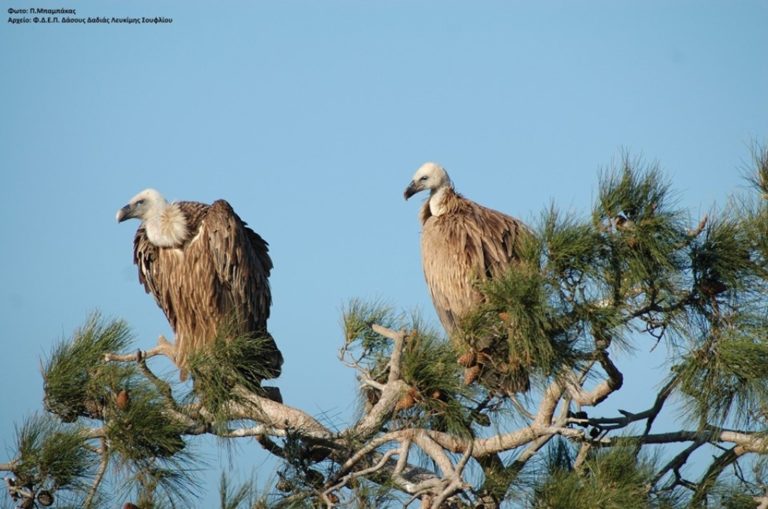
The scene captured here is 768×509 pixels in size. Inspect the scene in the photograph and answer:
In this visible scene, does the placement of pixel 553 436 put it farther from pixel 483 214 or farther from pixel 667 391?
pixel 483 214

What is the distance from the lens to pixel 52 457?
4.87 m

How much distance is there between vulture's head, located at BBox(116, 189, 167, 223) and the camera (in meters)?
7.56

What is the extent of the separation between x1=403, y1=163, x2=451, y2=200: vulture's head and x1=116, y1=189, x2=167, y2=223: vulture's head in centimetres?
171

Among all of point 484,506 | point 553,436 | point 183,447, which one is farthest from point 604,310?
point 183,447

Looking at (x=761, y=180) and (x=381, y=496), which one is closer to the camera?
(x=381, y=496)

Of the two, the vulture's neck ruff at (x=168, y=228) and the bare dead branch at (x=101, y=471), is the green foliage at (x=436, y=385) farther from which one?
the vulture's neck ruff at (x=168, y=228)

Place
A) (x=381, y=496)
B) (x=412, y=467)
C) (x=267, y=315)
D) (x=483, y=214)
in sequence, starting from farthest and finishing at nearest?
(x=267, y=315) → (x=483, y=214) → (x=412, y=467) → (x=381, y=496)

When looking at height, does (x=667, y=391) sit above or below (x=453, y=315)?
below

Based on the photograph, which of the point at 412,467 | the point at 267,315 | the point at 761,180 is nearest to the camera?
the point at 412,467

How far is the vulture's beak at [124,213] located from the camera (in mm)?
7633

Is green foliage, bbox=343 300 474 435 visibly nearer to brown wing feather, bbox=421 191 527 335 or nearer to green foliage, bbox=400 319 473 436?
green foliage, bbox=400 319 473 436

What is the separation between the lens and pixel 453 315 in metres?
7.25

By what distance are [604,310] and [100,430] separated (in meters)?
2.31

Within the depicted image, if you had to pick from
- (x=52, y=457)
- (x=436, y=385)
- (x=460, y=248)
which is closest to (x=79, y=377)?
(x=52, y=457)
